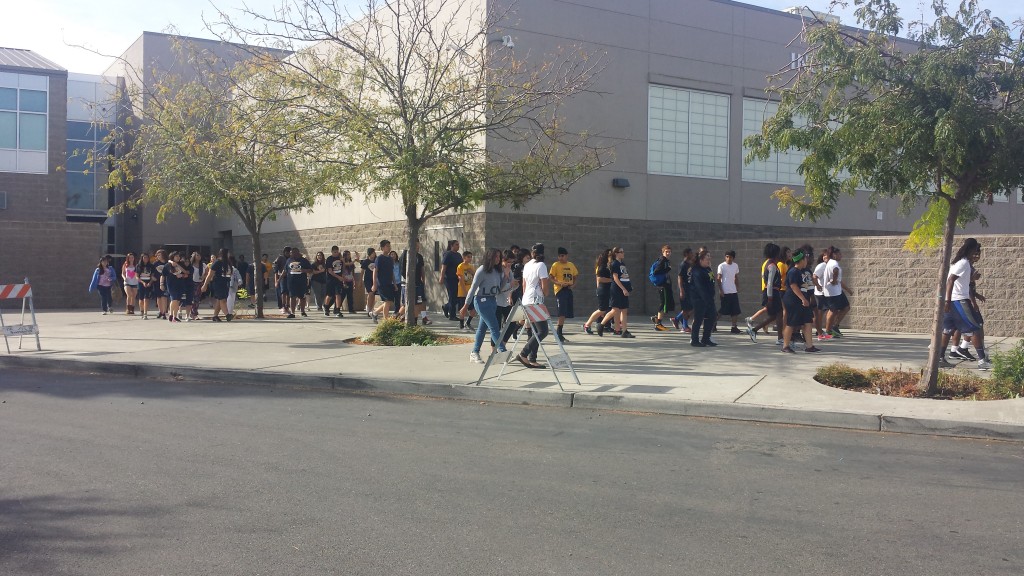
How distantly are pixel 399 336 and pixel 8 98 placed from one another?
2263cm

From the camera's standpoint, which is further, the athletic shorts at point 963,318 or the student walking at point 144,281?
the student walking at point 144,281

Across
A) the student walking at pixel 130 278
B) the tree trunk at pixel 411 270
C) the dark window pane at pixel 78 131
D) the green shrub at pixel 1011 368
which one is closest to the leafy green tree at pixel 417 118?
the tree trunk at pixel 411 270

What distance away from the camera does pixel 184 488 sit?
592cm

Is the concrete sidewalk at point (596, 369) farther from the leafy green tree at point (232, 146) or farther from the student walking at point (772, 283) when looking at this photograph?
the leafy green tree at point (232, 146)

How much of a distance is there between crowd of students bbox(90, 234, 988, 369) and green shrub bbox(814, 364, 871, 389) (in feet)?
6.79

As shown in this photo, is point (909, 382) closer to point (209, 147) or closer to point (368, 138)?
point (368, 138)

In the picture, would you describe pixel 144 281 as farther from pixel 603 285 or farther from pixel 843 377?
pixel 843 377

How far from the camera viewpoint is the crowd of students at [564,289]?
1147cm

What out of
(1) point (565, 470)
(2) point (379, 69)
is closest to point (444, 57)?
(2) point (379, 69)

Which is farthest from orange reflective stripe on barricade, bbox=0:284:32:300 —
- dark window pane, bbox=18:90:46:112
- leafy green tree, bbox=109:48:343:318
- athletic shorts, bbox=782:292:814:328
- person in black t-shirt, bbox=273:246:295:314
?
dark window pane, bbox=18:90:46:112

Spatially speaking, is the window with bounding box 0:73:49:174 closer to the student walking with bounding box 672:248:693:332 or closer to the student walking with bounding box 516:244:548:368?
the student walking with bounding box 672:248:693:332

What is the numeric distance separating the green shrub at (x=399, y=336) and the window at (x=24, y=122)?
21018mm

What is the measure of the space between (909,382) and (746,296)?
31.3ft

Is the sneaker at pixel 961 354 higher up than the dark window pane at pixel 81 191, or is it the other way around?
the dark window pane at pixel 81 191
